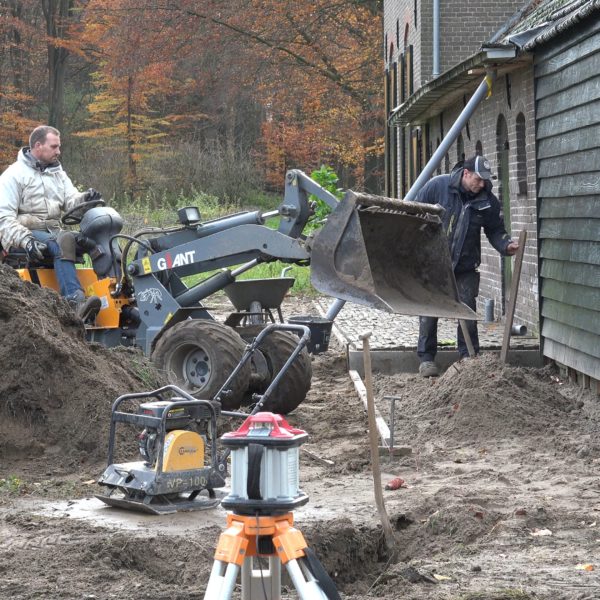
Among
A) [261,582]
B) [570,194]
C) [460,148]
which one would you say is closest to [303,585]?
[261,582]

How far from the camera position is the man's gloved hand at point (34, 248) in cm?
1068

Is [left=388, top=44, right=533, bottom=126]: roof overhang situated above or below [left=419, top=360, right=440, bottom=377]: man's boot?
above

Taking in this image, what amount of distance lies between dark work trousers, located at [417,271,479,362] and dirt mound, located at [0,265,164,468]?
12.7ft

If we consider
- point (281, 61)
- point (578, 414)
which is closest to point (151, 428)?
point (578, 414)

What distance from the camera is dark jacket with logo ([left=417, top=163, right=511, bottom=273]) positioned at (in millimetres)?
11805

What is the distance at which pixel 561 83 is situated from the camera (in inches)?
477

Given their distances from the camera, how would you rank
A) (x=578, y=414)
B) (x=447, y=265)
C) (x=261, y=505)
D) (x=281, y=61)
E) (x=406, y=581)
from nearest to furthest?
1. (x=261, y=505)
2. (x=406, y=581)
3. (x=447, y=265)
4. (x=578, y=414)
5. (x=281, y=61)

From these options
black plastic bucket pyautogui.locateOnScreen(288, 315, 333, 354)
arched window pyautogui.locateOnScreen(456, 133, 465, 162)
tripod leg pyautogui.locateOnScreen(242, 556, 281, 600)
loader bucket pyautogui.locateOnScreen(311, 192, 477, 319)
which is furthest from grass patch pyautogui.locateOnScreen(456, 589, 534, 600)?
arched window pyautogui.locateOnScreen(456, 133, 465, 162)

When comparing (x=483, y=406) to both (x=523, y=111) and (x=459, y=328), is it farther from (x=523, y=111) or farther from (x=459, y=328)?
(x=523, y=111)

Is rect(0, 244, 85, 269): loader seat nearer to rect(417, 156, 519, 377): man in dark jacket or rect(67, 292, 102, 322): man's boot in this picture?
rect(67, 292, 102, 322): man's boot

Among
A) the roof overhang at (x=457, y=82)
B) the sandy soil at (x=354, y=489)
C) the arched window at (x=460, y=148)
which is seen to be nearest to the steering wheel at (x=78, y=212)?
the sandy soil at (x=354, y=489)

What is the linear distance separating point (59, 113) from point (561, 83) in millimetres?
34303

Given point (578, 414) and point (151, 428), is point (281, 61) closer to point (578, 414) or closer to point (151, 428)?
point (578, 414)

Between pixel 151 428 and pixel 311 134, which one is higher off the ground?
pixel 311 134
